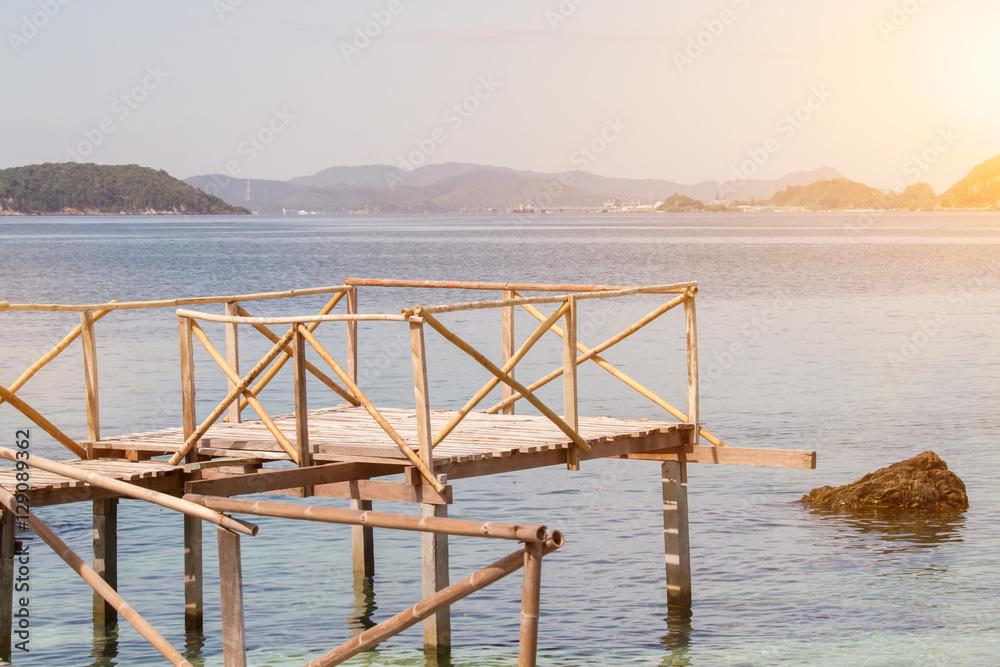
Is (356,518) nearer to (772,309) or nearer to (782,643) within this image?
(782,643)

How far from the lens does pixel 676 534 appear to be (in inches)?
633

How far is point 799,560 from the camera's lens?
18.9 metres

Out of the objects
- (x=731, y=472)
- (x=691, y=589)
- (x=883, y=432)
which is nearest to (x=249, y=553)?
(x=691, y=589)

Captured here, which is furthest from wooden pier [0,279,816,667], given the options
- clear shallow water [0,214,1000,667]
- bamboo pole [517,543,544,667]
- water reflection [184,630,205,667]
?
clear shallow water [0,214,1000,667]

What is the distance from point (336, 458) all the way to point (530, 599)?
4.50 metres

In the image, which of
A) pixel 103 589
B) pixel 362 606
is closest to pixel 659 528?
pixel 362 606

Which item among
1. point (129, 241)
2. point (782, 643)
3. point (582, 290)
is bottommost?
point (782, 643)

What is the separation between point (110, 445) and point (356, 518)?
5.39m

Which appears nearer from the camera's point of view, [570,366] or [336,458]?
[336,458]

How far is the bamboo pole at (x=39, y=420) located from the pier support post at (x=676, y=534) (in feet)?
18.9

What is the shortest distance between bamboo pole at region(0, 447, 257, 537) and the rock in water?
12608 mm

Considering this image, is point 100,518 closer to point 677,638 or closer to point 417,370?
point 417,370

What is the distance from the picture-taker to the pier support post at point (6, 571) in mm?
13266

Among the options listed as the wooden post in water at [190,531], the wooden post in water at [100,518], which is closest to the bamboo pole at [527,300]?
the wooden post in water at [190,531]
